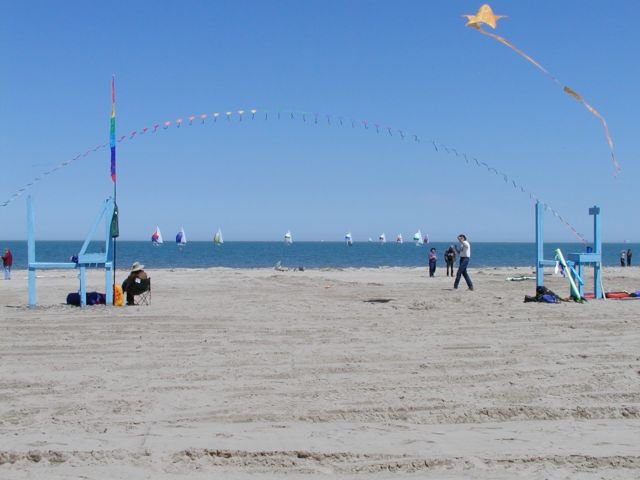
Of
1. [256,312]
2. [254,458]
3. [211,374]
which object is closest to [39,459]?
[254,458]

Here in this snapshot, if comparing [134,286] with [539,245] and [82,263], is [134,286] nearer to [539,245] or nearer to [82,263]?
[82,263]

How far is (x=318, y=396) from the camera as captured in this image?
6156mm

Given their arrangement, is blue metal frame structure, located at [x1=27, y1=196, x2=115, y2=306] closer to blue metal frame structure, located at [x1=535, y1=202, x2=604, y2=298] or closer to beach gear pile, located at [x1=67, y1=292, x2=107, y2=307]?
beach gear pile, located at [x1=67, y1=292, x2=107, y2=307]

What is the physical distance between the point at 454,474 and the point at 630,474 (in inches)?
42.5

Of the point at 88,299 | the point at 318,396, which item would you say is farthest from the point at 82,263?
the point at 318,396

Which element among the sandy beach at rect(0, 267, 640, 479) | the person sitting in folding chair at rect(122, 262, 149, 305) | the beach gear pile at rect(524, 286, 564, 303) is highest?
the person sitting in folding chair at rect(122, 262, 149, 305)

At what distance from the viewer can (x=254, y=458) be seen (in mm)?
4613

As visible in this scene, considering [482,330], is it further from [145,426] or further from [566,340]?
[145,426]

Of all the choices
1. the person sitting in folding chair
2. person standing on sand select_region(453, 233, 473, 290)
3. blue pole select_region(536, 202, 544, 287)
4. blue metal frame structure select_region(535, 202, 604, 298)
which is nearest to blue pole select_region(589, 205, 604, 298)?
blue metal frame structure select_region(535, 202, 604, 298)

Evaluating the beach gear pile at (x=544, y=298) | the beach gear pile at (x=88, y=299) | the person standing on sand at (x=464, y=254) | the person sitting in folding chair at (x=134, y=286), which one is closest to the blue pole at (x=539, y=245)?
the beach gear pile at (x=544, y=298)

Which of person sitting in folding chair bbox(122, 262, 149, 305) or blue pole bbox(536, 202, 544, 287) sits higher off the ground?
blue pole bbox(536, 202, 544, 287)

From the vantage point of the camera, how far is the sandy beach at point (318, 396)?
454 centimetres

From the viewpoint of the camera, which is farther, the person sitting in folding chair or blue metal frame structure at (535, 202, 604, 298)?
blue metal frame structure at (535, 202, 604, 298)

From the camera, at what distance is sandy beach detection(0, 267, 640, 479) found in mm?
4539
